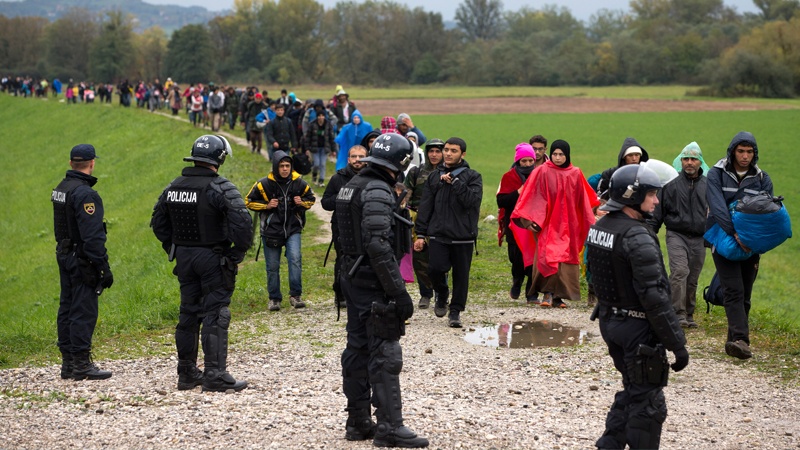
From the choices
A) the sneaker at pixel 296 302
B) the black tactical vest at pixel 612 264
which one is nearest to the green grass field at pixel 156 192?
the sneaker at pixel 296 302

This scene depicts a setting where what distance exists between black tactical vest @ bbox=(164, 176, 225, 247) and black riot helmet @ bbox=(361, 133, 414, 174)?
70.0 inches

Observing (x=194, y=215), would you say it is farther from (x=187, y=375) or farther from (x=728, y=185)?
(x=728, y=185)

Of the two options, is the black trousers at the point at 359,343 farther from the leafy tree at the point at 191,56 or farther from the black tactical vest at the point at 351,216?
the leafy tree at the point at 191,56

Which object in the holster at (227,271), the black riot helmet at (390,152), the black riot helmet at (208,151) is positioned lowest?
the holster at (227,271)

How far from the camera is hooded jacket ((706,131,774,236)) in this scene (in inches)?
384

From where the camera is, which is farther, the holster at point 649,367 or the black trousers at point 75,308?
the black trousers at point 75,308

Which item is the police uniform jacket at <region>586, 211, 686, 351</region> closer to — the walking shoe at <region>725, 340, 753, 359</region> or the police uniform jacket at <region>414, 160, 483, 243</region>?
the walking shoe at <region>725, 340, 753, 359</region>

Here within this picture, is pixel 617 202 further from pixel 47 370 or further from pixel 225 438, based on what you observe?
pixel 47 370

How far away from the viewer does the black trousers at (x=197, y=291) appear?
8.48 m

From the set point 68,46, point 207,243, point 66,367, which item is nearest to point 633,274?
point 207,243

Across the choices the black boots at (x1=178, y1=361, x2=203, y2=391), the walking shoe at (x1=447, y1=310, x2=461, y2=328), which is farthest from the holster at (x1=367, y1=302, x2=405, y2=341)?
the walking shoe at (x1=447, y1=310, x2=461, y2=328)

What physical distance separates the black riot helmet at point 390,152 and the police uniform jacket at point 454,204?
3824mm

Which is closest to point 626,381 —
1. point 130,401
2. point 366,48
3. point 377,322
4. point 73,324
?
point 377,322

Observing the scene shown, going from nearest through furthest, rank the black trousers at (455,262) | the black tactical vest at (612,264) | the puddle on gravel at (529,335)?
the black tactical vest at (612,264), the puddle on gravel at (529,335), the black trousers at (455,262)
